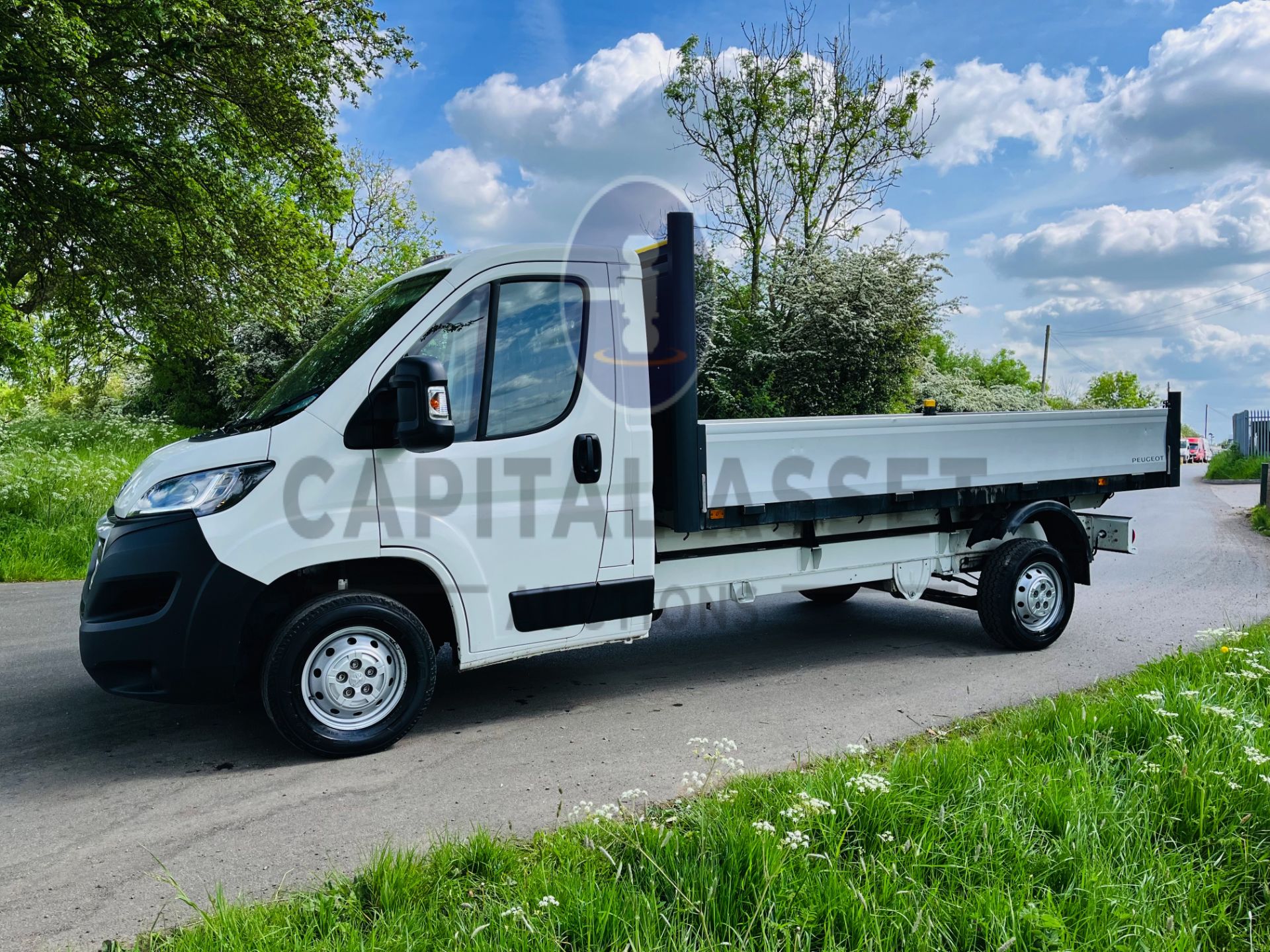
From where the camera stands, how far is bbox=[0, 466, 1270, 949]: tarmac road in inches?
135

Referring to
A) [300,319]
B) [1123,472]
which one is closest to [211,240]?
[300,319]

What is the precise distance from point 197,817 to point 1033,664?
16.5ft

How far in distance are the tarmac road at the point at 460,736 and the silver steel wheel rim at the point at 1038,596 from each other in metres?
0.29

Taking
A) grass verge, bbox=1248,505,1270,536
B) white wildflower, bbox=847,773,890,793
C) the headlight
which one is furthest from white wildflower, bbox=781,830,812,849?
grass verge, bbox=1248,505,1270,536

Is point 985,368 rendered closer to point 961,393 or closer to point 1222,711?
point 961,393

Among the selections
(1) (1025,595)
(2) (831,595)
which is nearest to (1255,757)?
(1) (1025,595)

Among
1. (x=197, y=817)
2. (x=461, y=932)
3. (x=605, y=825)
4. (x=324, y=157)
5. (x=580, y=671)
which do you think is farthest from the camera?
(x=324, y=157)

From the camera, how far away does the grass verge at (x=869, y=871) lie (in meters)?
2.62

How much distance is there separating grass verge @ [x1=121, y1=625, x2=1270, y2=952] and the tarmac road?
37 centimetres

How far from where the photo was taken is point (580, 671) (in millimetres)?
6035

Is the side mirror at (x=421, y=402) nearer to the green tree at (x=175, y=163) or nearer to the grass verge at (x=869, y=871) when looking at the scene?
the grass verge at (x=869, y=871)

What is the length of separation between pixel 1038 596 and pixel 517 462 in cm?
403

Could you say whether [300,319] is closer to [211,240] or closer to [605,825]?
[211,240]

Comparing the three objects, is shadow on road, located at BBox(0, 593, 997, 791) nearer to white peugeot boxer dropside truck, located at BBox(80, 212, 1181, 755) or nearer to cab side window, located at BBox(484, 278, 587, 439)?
white peugeot boxer dropside truck, located at BBox(80, 212, 1181, 755)
